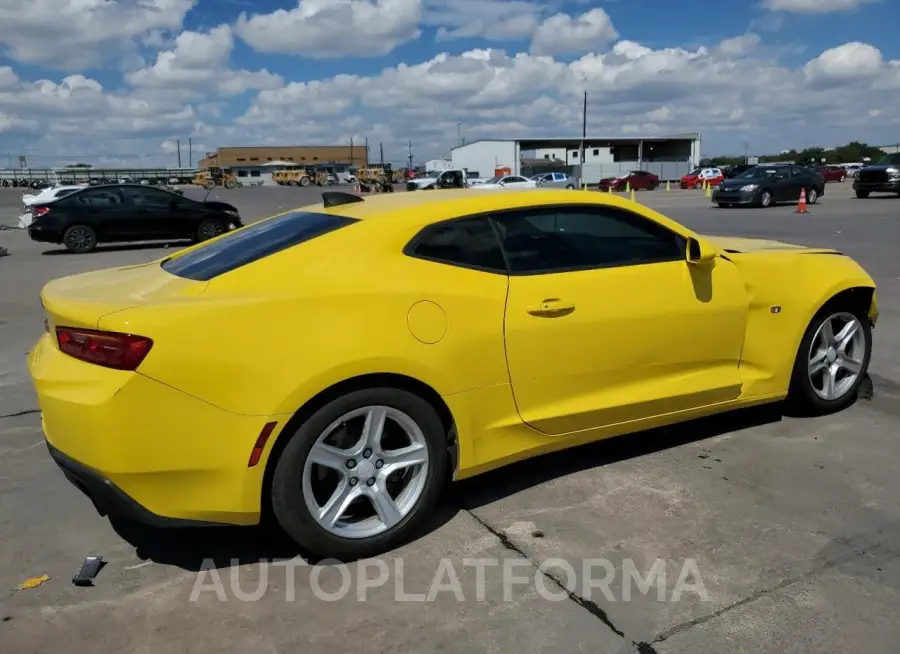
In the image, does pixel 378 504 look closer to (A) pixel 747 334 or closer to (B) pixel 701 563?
(B) pixel 701 563

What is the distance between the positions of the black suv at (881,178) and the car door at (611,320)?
2764 centimetres

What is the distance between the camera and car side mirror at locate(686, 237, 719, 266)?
3.90 m

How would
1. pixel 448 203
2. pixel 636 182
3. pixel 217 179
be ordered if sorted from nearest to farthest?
pixel 448 203 → pixel 636 182 → pixel 217 179

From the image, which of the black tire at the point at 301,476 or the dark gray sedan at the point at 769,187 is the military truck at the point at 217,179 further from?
the black tire at the point at 301,476

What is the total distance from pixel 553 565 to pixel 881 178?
1167 inches

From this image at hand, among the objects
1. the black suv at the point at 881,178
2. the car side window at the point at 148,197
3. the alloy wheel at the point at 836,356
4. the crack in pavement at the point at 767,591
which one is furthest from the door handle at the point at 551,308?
the black suv at the point at 881,178

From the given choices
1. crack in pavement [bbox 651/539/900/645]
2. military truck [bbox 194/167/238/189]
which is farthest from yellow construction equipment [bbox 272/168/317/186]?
crack in pavement [bbox 651/539/900/645]

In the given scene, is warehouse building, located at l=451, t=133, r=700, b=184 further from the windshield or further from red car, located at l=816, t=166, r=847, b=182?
the windshield

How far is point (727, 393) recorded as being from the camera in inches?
162

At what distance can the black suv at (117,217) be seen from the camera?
15.4m

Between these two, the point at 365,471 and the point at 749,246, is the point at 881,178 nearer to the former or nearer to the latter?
the point at 749,246

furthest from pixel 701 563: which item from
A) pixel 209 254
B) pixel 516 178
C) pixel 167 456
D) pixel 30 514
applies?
pixel 516 178

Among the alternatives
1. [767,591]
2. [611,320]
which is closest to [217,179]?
[611,320]

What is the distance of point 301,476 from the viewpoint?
9.68ft
